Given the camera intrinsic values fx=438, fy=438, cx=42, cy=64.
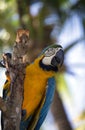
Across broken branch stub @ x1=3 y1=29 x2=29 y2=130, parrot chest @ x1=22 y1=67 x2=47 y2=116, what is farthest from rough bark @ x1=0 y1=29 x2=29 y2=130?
parrot chest @ x1=22 y1=67 x2=47 y2=116

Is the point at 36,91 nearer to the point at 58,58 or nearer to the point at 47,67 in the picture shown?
the point at 47,67

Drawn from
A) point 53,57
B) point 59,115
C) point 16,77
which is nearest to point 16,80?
point 16,77

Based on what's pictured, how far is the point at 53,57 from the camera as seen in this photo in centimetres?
367

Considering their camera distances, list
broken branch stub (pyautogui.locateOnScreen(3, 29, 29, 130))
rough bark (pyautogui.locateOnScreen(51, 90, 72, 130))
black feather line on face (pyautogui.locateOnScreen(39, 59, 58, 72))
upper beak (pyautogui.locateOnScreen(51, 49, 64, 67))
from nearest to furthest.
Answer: broken branch stub (pyautogui.locateOnScreen(3, 29, 29, 130)), upper beak (pyautogui.locateOnScreen(51, 49, 64, 67)), black feather line on face (pyautogui.locateOnScreen(39, 59, 58, 72)), rough bark (pyautogui.locateOnScreen(51, 90, 72, 130))

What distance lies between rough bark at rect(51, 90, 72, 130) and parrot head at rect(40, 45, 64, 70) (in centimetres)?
199

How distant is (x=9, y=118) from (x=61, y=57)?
808 millimetres

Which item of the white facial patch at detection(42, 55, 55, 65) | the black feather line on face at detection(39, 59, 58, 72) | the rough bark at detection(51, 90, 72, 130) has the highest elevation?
the white facial patch at detection(42, 55, 55, 65)

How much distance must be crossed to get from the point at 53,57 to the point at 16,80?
0.68 m

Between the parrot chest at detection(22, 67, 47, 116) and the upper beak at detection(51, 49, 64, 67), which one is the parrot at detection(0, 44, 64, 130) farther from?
the upper beak at detection(51, 49, 64, 67)

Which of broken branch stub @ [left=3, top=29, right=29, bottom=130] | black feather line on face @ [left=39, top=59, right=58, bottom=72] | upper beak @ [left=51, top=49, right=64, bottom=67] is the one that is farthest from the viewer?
black feather line on face @ [left=39, top=59, right=58, bottom=72]

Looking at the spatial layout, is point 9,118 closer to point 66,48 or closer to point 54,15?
point 66,48

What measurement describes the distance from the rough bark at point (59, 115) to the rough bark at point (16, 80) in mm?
2563

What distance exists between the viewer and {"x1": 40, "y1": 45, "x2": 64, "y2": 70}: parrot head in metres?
3.66

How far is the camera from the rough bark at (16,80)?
2.98 metres
